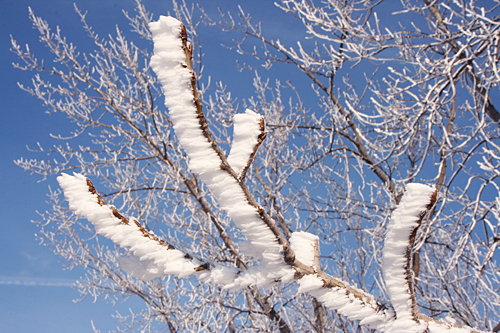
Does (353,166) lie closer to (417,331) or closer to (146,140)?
(146,140)

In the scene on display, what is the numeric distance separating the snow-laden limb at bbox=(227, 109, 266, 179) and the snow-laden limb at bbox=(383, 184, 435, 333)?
46 centimetres

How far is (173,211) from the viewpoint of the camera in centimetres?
567

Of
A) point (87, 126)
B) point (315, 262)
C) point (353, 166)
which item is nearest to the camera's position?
point (315, 262)

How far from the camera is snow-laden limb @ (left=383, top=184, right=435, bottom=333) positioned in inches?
33.3

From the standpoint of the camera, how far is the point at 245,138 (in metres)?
0.79

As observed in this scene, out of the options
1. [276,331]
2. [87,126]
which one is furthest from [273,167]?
[87,126]

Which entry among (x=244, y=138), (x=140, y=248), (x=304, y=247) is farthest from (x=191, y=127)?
(x=304, y=247)

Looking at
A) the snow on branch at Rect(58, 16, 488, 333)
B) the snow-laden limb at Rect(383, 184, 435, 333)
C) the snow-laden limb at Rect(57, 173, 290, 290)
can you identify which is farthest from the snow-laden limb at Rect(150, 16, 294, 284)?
the snow-laden limb at Rect(383, 184, 435, 333)

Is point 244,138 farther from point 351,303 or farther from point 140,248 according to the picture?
point 351,303

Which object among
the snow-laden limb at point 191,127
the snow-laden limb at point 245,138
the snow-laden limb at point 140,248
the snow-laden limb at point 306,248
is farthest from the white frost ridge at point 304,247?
the snow-laden limb at point 245,138

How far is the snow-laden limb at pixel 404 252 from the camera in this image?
84 centimetres

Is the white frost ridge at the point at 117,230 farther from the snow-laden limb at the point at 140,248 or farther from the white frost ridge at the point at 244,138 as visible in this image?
the white frost ridge at the point at 244,138

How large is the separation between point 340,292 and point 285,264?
9.6 inches

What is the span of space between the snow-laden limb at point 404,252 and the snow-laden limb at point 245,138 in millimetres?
456
